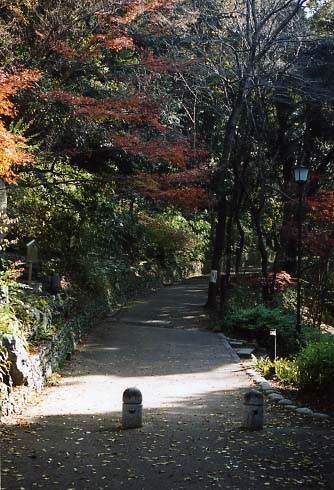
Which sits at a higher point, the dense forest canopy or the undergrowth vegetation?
the dense forest canopy

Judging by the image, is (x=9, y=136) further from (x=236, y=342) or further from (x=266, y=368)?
(x=236, y=342)

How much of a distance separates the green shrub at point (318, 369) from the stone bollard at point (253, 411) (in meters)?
2.13

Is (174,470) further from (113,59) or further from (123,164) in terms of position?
(113,59)

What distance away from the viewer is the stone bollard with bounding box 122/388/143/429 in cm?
688

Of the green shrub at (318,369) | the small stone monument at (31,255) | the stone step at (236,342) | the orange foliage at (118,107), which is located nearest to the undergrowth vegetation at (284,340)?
the green shrub at (318,369)

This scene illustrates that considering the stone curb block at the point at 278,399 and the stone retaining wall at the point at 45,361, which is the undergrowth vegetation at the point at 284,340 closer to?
the stone curb block at the point at 278,399

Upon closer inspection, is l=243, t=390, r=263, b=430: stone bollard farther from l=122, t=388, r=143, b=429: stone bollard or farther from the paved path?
l=122, t=388, r=143, b=429: stone bollard

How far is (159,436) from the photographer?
21.9ft

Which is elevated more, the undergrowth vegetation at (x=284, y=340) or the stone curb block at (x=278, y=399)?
the undergrowth vegetation at (x=284, y=340)

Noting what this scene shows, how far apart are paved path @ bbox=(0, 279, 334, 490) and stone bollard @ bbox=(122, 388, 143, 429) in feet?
0.46

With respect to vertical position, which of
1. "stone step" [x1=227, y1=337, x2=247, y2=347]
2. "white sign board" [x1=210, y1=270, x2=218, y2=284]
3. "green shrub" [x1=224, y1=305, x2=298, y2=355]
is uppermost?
"white sign board" [x1=210, y1=270, x2=218, y2=284]

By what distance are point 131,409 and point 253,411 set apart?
4.91 ft

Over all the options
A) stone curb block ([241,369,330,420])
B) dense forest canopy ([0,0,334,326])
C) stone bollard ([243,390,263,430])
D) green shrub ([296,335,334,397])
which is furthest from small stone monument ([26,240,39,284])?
stone bollard ([243,390,263,430])

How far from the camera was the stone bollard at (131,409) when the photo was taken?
6879 millimetres
